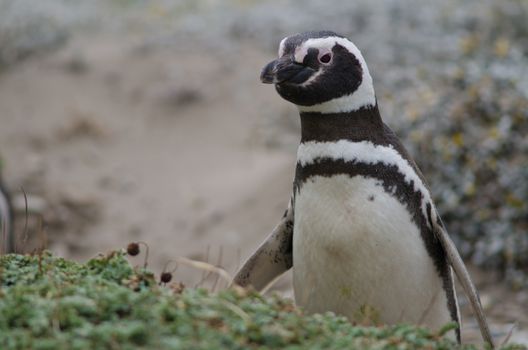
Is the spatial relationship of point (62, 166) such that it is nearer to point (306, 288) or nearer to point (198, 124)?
point (198, 124)

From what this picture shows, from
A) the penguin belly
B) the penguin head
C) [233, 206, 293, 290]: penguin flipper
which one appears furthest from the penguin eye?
[233, 206, 293, 290]: penguin flipper

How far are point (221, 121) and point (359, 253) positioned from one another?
5.96m

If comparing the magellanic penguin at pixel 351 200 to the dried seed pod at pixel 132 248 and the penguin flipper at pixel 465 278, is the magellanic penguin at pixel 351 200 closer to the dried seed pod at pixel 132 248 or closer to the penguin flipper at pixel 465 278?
the penguin flipper at pixel 465 278

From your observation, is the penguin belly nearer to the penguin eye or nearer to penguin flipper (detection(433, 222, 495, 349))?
penguin flipper (detection(433, 222, 495, 349))

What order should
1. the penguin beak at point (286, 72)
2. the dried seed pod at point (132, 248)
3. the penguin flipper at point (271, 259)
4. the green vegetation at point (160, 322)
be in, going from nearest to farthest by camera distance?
the green vegetation at point (160, 322) < the dried seed pod at point (132, 248) < the penguin beak at point (286, 72) < the penguin flipper at point (271, 259)

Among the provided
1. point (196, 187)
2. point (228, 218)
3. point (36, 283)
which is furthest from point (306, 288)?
point (196, 187)

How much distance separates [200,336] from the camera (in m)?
2.23

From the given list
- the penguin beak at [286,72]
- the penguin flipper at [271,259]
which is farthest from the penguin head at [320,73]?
the penguin flipper at [271,259]

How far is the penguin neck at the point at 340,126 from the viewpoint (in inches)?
130

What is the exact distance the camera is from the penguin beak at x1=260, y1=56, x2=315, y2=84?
3.23m

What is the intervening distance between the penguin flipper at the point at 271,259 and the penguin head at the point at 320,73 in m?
0.58

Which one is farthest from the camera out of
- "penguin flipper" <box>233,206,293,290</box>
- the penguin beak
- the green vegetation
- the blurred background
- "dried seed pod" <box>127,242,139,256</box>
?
the blurred background

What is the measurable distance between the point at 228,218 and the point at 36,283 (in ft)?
15.9

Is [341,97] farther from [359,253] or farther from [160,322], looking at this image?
[160,322]
